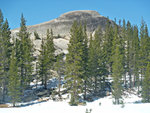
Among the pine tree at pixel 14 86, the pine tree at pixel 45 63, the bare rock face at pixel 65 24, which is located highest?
the bare rock face at pixel 65 24

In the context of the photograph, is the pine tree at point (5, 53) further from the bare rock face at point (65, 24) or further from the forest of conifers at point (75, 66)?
the bare rock face at point (65, 24)

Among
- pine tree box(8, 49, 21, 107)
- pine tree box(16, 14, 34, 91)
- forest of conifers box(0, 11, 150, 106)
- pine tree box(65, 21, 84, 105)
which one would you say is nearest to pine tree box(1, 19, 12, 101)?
forest of conifers box(0, 11, 150, 106)

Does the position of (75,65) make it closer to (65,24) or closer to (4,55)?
(4,55)

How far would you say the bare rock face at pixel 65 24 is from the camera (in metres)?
68.7

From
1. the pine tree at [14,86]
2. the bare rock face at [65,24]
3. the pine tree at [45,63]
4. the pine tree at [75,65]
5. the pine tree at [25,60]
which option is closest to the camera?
the pine tree at [14,86]

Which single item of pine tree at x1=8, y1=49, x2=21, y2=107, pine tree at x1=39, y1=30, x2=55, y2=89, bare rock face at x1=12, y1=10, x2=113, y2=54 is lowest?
pine tree at x1=8, y1=49, x2=21, y2=107

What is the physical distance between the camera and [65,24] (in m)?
75.7

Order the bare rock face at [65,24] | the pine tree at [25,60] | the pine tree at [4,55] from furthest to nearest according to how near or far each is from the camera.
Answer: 1. the bare rock face at [65,24]
2. the pine tree at [25,60]
3. the pine tree at [4,55]

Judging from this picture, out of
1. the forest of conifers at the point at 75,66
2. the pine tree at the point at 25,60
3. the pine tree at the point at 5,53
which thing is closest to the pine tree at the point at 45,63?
the forest of conifers at the point at 75,66

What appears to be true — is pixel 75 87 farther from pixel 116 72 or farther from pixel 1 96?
pixel 1 96

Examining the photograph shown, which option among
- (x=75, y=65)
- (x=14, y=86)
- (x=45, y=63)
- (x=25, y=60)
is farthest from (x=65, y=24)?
(x=14, y=86)

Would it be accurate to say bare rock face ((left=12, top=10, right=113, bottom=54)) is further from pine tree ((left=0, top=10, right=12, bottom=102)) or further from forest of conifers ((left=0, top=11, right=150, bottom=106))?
pine tree ((left=0, top=10, right=12, bottom=102))

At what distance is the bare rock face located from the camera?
225 ft

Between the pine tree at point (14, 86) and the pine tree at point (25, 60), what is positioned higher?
the pine tree at point (25, 60)
